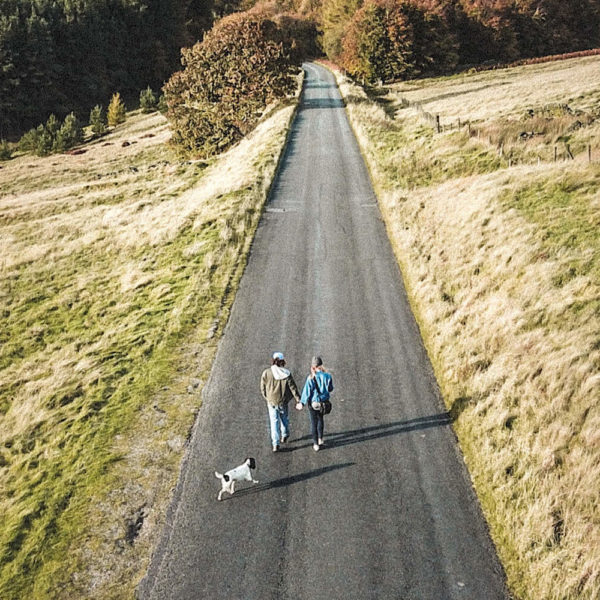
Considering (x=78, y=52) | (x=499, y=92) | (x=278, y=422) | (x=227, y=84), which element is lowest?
(x=278, y=422)

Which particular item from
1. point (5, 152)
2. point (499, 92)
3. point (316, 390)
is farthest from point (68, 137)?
point (316, 390)

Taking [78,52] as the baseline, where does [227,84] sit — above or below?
below

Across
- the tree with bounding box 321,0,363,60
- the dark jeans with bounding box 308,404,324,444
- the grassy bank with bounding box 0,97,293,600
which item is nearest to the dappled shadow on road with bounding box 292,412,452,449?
the dark jeans with bounding box 308,404,324,444

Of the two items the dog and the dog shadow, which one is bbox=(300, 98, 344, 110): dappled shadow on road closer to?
the dog shadow

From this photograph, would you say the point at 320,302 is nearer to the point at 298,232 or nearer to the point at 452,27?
the point at 298,232

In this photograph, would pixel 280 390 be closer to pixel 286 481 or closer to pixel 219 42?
pixel 286 481

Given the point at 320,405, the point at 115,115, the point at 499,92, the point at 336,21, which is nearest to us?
the point at 320,405

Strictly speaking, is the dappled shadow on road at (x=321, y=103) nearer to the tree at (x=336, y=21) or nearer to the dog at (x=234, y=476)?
the tree at (x=336, y=21)

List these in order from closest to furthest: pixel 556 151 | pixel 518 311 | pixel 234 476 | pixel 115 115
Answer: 1. pixel 234 476
2. pixel 518 311
3. pixel 556 151
4. pixel 115 115
